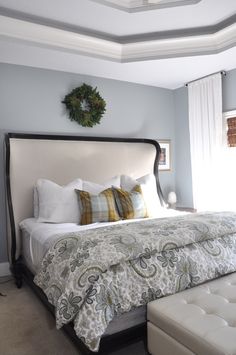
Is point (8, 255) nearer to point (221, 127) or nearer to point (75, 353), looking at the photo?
point (75, 353)

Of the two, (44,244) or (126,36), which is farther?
(126,36)

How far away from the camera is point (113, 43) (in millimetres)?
3250

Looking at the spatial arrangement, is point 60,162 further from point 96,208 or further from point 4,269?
point 4,269

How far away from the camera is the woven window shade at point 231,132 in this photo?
12.3 feet

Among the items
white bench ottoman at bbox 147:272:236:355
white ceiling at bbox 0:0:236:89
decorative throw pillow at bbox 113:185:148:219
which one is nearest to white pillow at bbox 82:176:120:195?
decorative throw pillow at bbox 113:185:148:219

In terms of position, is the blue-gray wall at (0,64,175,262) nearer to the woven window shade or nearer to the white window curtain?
the white window curtain

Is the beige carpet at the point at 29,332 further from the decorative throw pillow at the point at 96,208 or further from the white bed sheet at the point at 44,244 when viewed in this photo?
the decorative throw pillow at the point at 96,208

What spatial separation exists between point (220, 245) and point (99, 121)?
2355 mm

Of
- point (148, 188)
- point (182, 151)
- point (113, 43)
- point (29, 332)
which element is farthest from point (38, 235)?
point (182, 151)

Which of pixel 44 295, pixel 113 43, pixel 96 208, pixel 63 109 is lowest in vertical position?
pixel 44 295

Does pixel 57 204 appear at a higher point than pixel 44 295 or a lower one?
higher

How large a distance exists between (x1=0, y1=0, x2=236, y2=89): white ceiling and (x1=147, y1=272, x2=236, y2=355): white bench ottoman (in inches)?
94.4

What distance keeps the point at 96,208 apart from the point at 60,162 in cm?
87

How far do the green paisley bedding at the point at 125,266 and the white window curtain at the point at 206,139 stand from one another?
5.63 feet
